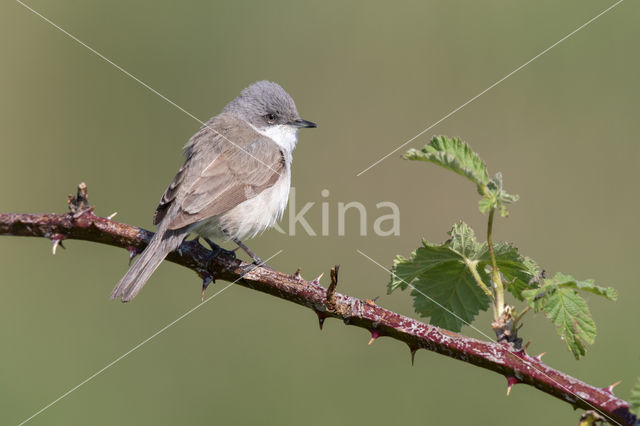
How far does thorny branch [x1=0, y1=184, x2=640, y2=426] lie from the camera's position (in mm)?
A: 1925

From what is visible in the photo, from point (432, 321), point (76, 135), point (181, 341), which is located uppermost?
point (76, 135)

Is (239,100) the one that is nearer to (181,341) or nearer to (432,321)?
(181,341)

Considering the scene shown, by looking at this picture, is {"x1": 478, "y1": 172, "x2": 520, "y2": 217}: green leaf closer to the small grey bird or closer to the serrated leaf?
the serrated leaf

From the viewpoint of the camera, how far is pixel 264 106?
5.62m

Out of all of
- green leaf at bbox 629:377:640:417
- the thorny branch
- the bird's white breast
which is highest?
the bird's white breast

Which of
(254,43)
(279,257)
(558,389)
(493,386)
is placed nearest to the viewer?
(558,389)

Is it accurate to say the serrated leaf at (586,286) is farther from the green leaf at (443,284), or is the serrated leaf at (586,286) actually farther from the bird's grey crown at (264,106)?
the bird's grey crown at (264,106)

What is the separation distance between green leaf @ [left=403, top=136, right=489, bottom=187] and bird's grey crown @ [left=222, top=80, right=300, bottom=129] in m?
3.69

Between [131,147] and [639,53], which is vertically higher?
[639,53]

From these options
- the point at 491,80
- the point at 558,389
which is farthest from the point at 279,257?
the point at 558,389

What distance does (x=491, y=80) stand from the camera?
7.34 metres

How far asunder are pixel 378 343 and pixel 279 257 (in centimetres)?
140

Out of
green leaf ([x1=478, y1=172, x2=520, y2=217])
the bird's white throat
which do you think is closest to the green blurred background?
the bird's white throat

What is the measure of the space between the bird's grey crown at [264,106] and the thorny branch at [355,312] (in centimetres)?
236
